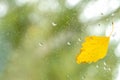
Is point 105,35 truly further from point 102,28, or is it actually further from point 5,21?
point 5,21

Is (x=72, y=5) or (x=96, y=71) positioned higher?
(x=72, y=5)

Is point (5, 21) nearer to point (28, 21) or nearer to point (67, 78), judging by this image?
point (28, 21)

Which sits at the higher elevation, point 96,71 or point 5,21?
point 5,21

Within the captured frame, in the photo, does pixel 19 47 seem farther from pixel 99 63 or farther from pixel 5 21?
pixel 99 63

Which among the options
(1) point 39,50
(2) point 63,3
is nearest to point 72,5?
(2) point 63,3

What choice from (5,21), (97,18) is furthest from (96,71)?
(5,21)
